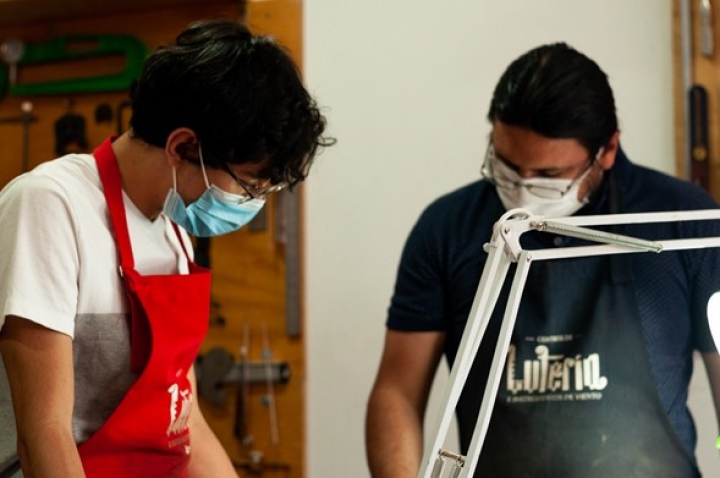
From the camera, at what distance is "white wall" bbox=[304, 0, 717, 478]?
215 cm

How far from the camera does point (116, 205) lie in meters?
1.23

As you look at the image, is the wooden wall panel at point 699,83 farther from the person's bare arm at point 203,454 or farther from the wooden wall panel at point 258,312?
the person's bare arm at point 203,454

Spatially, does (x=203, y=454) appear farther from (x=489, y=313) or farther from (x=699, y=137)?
(x=699, y=137)

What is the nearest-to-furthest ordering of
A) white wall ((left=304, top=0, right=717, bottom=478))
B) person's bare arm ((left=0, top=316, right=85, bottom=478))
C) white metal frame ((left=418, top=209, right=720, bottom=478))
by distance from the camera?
1. white metal frame ((left=418, top=209, right=720, bottom=478))
2. person's bare arm ((left=0, top=316, right=85, bottom=478))
3. white wall ((left=304, top=0, right=717, bottom=478))

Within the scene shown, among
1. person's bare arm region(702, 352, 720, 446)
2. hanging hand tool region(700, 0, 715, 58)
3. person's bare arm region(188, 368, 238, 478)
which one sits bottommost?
A: person's bare arm region(188, 368, 238, 478)

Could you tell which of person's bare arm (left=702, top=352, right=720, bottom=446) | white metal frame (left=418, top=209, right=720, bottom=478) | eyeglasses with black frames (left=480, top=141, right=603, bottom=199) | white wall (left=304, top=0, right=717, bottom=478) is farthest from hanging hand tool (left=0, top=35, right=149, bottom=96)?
white metal frame (left=418, top=209, right=720, bottom=478)

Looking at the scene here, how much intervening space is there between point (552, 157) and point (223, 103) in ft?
1.82

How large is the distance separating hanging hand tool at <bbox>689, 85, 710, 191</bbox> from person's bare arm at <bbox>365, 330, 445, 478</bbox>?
2.36 ft

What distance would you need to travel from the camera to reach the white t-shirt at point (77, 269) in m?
1.10

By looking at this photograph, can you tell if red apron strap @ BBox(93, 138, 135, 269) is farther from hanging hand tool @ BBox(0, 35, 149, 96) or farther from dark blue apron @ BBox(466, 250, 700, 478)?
hanging hand tool @ BBox(0, 35, 149, 96)

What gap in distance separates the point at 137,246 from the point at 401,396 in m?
0.58

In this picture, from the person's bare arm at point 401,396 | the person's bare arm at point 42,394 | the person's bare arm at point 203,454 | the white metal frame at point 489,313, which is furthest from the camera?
the person's bare arm at point 401,396

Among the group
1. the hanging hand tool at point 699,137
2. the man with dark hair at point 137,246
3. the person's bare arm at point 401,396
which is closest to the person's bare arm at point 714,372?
the person's bare arm at point 401,396

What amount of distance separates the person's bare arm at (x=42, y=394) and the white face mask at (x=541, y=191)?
73 cm
